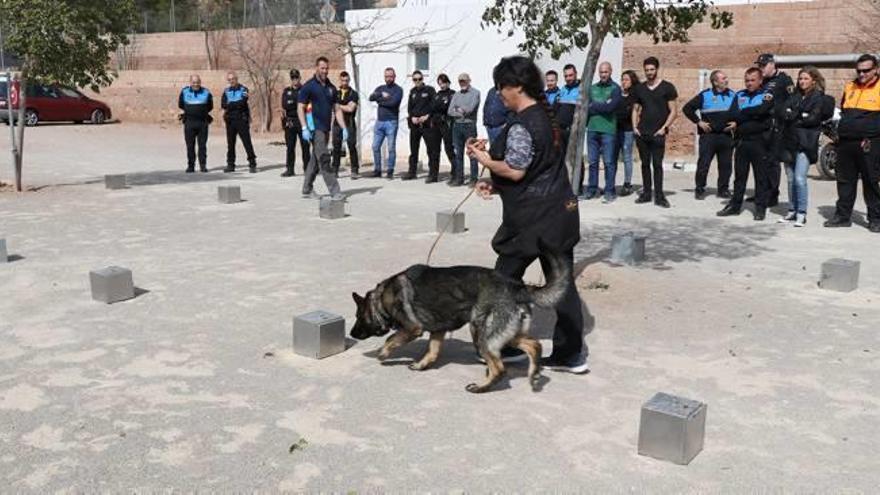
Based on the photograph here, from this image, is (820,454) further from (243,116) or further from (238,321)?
(243,116)

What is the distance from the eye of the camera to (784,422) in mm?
4559

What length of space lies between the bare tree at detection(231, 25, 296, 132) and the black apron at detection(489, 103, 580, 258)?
914 inches

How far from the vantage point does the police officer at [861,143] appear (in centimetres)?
982

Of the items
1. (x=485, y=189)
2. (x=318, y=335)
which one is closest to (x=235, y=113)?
(x=318, y=335)

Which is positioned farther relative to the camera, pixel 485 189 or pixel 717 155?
pixel 717 155

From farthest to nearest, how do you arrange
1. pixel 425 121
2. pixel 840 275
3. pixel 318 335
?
pixel 425 121 < pixel 840 275 < pixel 318 335

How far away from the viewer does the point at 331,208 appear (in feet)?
34.9

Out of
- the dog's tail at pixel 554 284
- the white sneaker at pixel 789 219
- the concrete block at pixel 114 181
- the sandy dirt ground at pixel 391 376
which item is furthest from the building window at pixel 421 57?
the dog's tail at pixel 554 284

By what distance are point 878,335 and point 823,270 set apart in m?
1.35

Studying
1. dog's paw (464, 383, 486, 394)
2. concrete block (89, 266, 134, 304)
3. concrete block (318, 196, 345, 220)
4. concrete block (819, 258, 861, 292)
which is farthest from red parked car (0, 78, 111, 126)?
dog's paw (464, 383, 486, 394)

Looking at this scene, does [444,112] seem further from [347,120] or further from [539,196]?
[539,196]

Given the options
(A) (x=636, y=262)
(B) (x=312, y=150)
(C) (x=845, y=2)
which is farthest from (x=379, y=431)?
(C) (x=845, y=2)

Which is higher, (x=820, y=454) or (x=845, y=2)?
(x=845, y=2)

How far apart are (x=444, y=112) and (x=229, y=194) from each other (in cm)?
441
